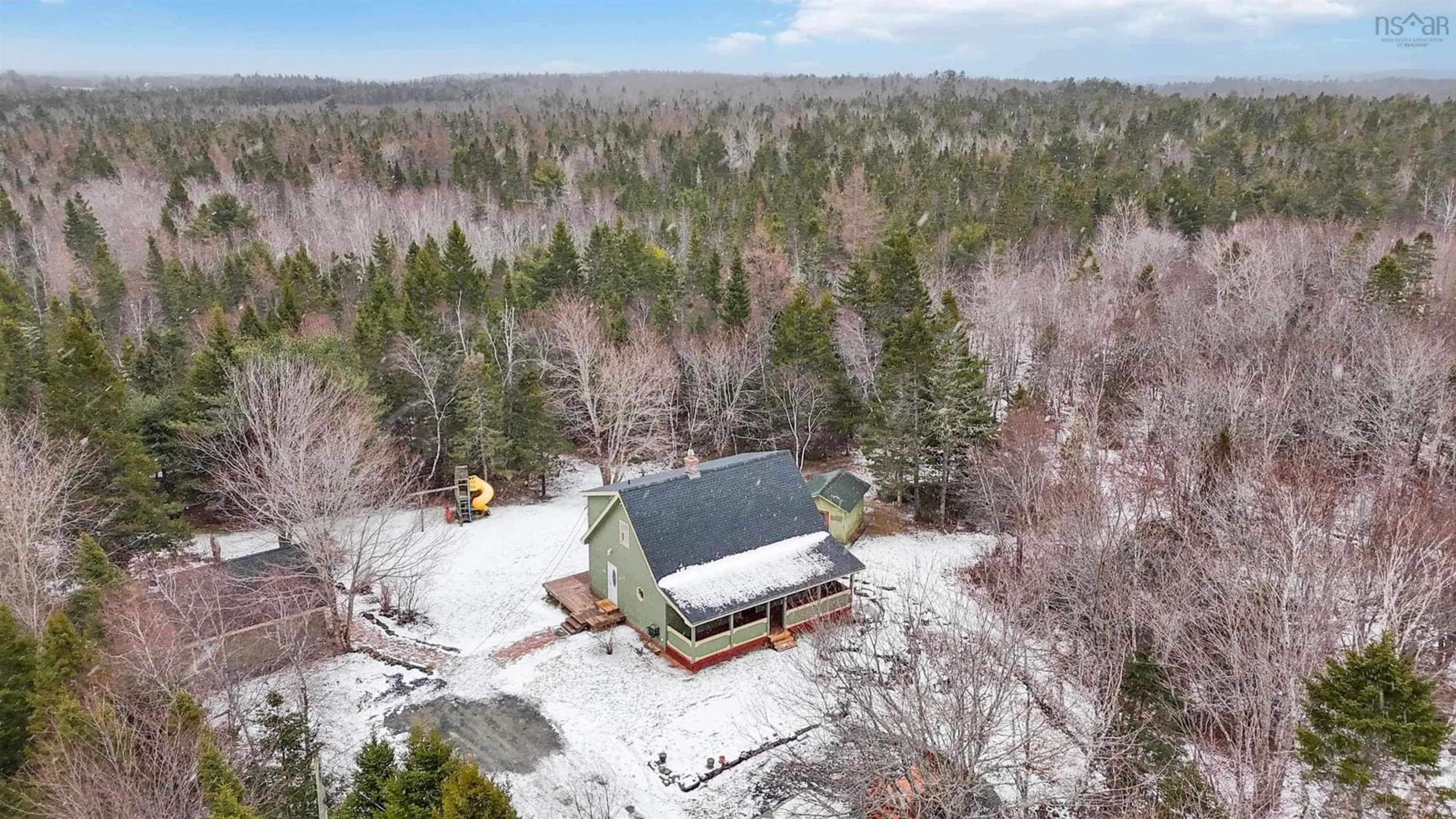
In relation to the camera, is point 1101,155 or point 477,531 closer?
point 477,531

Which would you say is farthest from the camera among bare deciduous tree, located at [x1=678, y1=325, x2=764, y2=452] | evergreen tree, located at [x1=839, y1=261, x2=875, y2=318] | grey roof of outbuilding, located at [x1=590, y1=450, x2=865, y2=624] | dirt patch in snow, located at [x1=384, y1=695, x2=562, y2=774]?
evergreen tree, located at [x1=839, y1=261, x2=875, y2=318]

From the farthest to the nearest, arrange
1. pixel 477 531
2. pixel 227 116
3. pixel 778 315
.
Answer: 1. pixel 227 116
2. pixel 778 315
3. pixel 477 531

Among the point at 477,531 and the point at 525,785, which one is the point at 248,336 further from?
the point at 525,785

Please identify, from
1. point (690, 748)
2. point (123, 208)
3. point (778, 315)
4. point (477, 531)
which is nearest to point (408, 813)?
point (690, 748)

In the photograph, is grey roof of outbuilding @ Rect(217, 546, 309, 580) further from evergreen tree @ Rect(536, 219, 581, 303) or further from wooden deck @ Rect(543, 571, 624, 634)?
evergreen tree @ Rect(536, 219, 581, 303)

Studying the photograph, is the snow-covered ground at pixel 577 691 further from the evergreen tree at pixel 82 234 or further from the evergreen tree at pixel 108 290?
the evergreen tree at pixel 82 234

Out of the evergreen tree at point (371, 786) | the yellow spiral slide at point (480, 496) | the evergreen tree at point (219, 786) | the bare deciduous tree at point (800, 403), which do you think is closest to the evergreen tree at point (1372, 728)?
the evergreen tree at point (371, 786)

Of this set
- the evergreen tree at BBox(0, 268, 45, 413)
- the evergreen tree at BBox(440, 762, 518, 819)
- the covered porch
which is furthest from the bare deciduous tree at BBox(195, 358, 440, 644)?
the evergreen tree at BBox(440, 762, 518, 819)
